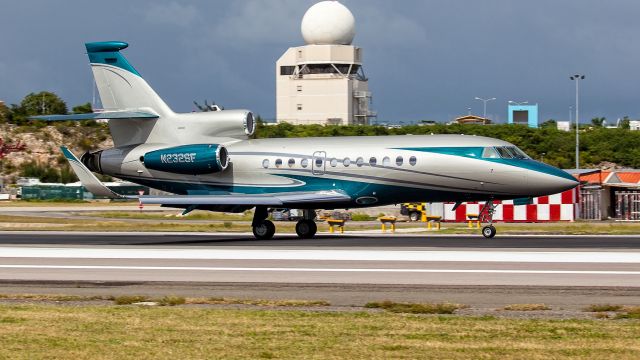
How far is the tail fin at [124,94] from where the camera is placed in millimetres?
39250

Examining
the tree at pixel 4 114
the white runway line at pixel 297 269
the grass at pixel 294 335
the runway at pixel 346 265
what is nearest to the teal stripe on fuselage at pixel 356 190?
the runway at pixel 346 265

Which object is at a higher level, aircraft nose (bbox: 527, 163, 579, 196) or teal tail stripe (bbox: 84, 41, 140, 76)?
teal tail stripe (bbox: 84, 41, 140, 76)

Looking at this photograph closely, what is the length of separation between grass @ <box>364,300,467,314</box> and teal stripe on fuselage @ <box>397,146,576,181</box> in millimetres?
18591

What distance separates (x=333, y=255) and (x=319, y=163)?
9974 millimetres

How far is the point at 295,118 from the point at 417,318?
120m

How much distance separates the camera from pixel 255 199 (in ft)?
115

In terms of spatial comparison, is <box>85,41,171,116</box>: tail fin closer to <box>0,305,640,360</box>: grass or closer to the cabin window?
the cabin window

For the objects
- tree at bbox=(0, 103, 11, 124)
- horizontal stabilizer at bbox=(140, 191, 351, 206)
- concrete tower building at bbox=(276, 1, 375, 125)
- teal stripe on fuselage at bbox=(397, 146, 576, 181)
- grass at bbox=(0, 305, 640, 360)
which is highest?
concrete tower building at bbox=(276, 1, 375, 125)

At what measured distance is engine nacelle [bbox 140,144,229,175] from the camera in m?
37.1

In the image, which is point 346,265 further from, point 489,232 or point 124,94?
point 124,94

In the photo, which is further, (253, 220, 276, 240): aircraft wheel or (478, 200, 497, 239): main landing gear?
(253, 220, 276, 240): aircraft wheel

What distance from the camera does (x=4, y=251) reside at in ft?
93.6

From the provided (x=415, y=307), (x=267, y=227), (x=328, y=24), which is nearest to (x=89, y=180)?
(x=267, y=227)

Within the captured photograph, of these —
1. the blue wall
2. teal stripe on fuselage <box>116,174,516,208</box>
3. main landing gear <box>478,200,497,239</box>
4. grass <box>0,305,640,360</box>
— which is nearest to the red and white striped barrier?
main landing gear <box>478,200,497,239</box>
